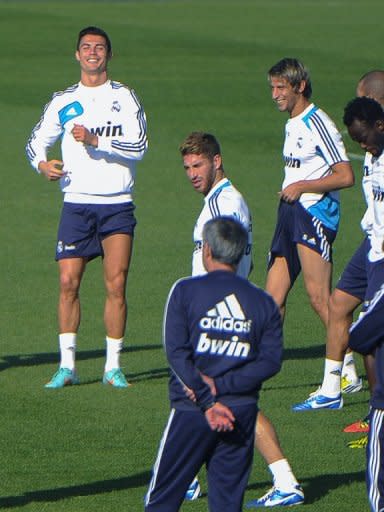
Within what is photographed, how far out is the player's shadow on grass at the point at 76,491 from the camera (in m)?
8.73

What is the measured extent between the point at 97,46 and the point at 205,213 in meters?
3.04

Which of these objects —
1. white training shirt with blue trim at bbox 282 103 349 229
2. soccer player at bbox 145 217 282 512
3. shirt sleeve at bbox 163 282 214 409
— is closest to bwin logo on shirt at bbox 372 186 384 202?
white training shirt with blue trim at bbox 282 103 349 229

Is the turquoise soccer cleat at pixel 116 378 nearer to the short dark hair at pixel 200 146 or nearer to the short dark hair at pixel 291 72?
the short dark hair at pixel 291 72

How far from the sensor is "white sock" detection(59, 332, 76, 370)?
451 inches

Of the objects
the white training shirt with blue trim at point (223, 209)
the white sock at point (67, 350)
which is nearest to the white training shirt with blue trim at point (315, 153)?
the white sock at point (67, 350)

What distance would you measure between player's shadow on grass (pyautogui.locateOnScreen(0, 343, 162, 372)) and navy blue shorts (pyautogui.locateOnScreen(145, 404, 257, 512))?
4.94m

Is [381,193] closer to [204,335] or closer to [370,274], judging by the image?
[370,274]

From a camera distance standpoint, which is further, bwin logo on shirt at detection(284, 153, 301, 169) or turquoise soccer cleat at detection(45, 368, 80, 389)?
turquoise soccer cleat at detection(45, 368, 80, 389)

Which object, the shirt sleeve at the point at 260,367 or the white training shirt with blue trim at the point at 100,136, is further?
the white training shirt with blue trim at the point at 100,136

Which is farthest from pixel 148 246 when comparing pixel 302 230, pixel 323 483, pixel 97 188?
pixel 323 483

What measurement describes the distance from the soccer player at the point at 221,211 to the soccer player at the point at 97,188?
2.60 metres

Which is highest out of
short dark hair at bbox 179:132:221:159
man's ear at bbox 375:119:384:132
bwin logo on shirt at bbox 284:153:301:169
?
man's ear at bbox 375:119:384:132

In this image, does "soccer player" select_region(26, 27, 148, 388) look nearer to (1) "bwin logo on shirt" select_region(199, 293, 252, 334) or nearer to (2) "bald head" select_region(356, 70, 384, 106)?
(2) "bald head" select_region(356, 70, 384, 106)

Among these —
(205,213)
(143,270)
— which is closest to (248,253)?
(205,213)
